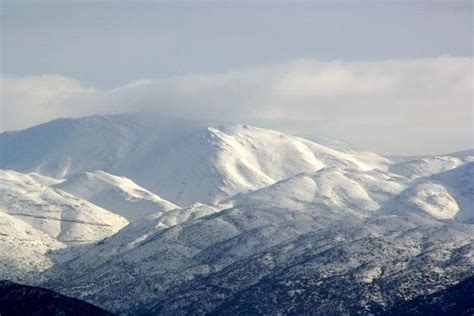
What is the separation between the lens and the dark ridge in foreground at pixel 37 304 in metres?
154

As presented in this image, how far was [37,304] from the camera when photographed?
514 ft

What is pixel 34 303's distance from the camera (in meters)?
157

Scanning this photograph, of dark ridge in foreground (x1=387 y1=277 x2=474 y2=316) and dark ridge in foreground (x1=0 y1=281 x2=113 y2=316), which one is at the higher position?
dark ridge in foreground (x1=0 y1=281 x2=113 y2=316)

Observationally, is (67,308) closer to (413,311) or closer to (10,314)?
(10,314)

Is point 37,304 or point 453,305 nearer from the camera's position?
point 37,304

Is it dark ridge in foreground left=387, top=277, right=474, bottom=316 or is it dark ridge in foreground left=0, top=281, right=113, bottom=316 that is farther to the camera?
dark ridge in foreground left=387, top=277, right=474, bottom=316

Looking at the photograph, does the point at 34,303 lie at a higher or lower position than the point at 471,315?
higher

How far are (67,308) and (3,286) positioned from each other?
51.2 feet

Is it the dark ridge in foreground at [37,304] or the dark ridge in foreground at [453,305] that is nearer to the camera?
the dark ridge in foreground at [37,304]

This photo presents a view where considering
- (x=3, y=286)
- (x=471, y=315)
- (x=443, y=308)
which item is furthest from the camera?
(x=443, y=308)

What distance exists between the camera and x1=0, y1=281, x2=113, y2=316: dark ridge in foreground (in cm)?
15356

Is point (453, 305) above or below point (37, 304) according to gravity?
below

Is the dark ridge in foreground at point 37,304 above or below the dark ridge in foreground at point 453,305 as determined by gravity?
above

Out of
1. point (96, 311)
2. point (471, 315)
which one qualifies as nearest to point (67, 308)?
point (96, 311)
